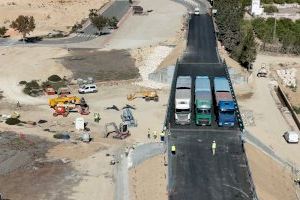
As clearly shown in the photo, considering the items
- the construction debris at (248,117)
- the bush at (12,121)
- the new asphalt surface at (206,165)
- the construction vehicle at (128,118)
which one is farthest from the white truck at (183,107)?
the bush at (12,121)

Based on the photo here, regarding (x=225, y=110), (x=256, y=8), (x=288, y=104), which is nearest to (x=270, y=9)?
(x=256, y=8)

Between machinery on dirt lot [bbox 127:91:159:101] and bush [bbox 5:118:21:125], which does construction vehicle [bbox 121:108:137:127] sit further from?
bush [bbox 5:118:21:125]

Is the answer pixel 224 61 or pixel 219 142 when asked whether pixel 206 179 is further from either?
pixel 224 61

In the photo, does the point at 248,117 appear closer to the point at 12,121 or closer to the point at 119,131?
the point at 119,131

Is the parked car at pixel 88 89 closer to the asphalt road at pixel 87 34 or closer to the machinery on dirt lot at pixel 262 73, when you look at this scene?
the machinery on dirt lot at pixel 262 73

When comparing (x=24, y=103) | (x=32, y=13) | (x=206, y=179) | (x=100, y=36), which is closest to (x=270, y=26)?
(x=100, y=36)

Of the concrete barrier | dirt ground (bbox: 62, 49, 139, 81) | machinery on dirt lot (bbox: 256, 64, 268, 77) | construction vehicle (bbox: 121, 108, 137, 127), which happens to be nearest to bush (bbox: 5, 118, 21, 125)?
construction vehicle (bbox: 121, 108, 137, 127)

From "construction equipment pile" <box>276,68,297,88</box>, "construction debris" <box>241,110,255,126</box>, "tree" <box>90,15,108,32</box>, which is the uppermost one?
"tree" <box>90,15,108,32</box>
